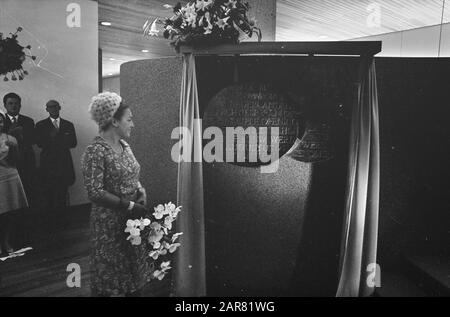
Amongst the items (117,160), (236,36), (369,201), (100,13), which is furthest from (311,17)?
(117,160)

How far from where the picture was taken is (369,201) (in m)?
2.83

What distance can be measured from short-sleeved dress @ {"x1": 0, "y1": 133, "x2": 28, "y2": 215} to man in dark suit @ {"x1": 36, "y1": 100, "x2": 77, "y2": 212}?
3.20 ft

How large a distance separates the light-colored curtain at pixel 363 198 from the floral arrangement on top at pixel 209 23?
1061 mm

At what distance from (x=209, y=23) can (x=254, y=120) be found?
34.2 inches

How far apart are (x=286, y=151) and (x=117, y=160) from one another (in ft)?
5.09

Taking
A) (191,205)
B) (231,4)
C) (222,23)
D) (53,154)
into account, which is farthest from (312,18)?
(191,205)

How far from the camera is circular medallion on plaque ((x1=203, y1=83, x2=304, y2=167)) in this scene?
3.07 meters

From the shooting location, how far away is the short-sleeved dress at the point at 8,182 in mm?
3752

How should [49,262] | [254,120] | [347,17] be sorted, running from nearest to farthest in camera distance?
[254,120]
[49,262]
[347,17]

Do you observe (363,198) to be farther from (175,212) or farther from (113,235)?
(113,235)

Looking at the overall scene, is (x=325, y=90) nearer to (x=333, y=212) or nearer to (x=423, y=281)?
(x=333, y=212)

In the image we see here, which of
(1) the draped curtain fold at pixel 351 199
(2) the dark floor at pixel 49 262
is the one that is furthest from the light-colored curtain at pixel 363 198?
(2) the dark floor at pixel 49 262

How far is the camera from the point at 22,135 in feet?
15.2

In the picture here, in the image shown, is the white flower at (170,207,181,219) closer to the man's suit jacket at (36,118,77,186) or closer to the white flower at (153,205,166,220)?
the white flower at (153,205,166,220)
